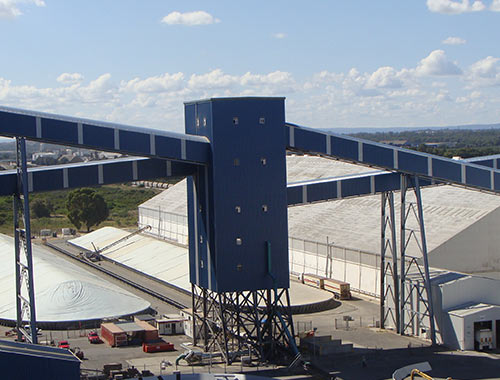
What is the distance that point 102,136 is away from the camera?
3894 centimetres

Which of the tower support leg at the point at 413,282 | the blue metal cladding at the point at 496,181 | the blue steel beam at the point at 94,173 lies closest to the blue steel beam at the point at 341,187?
the tower support leg at the point at 413,282

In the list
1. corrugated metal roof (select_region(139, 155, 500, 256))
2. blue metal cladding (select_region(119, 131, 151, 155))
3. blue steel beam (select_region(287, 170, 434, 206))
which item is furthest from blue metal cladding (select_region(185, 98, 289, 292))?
corrugated metal roof (select_region(139, 155, 500, 256))

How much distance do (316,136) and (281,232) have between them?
550cm

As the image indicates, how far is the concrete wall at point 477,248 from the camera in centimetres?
5553

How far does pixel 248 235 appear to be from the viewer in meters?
41.8

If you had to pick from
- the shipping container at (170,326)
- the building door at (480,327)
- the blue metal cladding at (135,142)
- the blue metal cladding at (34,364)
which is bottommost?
the shipping container at (170,326)

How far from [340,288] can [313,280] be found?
4.19m

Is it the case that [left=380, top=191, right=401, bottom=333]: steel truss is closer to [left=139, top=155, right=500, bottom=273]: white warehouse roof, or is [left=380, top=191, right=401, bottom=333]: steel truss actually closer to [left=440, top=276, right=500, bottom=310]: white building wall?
[left=440, top=276, right=500, bottom=310]: white building wall

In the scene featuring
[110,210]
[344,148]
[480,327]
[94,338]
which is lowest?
[110,210]

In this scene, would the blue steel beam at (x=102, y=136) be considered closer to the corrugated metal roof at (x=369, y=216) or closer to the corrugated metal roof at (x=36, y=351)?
the corrugated metal roof at (x=36, y=351)

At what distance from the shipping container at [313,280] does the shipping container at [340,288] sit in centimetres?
107

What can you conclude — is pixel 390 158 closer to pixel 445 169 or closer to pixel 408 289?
pixel 445 169

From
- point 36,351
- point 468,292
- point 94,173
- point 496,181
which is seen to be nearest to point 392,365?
point 468,292

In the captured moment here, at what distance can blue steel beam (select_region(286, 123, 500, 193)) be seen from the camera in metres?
42.8
